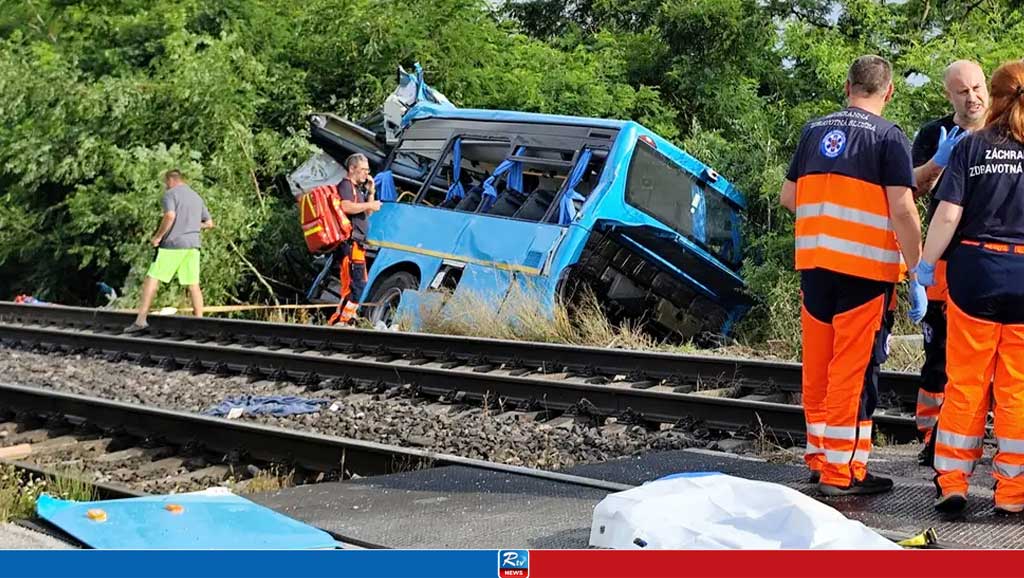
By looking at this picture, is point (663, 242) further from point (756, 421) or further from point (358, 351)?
point (756, 421)

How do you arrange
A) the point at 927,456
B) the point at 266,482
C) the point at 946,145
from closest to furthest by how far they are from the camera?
the point at 946,145
the point at 927,456
the point at 266,482

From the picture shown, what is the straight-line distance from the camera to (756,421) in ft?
25.9

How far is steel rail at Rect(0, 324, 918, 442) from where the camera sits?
25.8 ft

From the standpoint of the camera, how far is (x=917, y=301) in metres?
5.80

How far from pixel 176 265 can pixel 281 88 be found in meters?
5.28

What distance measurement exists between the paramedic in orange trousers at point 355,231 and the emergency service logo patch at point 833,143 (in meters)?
8.95

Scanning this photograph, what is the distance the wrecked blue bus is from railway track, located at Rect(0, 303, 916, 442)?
1589mm

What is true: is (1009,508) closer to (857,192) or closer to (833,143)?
(857,192)

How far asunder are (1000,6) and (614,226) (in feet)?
28.9

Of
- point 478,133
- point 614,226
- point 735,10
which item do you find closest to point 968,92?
point 614,226

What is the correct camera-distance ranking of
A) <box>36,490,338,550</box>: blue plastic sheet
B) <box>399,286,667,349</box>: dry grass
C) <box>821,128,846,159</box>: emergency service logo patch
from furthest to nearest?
<box>399,286,667,349</box>: dry grass < <box>821,128,846,159</box>: emergency service logo patch < <box>36,490,338,550</box>: blue plastic sheet

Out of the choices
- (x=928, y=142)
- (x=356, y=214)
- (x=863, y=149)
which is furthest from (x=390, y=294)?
(x=863, y=149)
